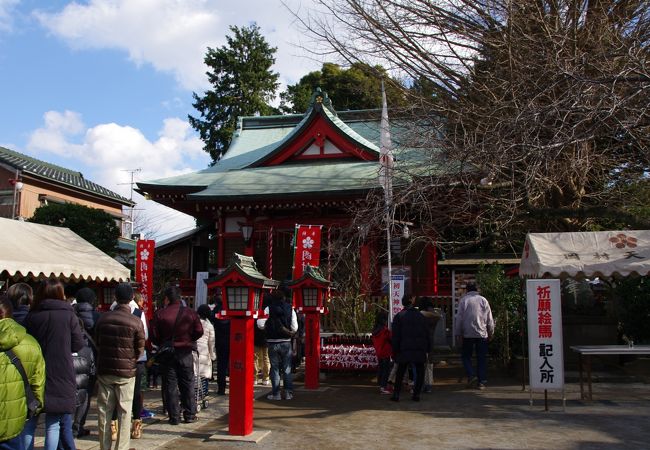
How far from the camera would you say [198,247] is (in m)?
24.5

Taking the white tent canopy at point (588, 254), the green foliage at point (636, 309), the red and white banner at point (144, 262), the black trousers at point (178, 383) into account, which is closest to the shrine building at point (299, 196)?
the red and white banner at point (144, 262)

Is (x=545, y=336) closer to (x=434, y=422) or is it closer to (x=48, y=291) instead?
(x=434, y=422)

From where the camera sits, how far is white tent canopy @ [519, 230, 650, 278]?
863 cm

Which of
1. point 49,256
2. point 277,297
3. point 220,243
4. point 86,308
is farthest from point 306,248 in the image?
point 86,308

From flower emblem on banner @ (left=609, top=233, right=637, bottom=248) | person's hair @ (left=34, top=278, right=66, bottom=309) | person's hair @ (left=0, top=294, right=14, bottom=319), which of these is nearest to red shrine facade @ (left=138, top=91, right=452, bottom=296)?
flower emblem on banner @ (left=609, top=233, right=637, bottom=248)

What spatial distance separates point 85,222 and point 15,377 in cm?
1657

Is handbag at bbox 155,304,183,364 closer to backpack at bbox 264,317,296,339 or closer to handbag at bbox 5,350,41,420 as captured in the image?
backpack at bbox 264,317,296,339

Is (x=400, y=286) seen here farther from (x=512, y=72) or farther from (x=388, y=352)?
(x=512, y=72)

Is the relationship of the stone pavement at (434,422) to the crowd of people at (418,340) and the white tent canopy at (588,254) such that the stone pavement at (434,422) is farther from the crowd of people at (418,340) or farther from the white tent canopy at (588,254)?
the white tent canopy at (588,254)

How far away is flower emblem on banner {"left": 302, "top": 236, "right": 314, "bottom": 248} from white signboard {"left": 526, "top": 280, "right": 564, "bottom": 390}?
7173 mm

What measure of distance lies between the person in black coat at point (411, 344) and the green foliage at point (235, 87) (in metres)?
27.9

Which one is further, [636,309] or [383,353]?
[636,309]

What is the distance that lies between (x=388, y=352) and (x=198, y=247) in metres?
16.4

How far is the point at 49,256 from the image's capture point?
9.56 metres
